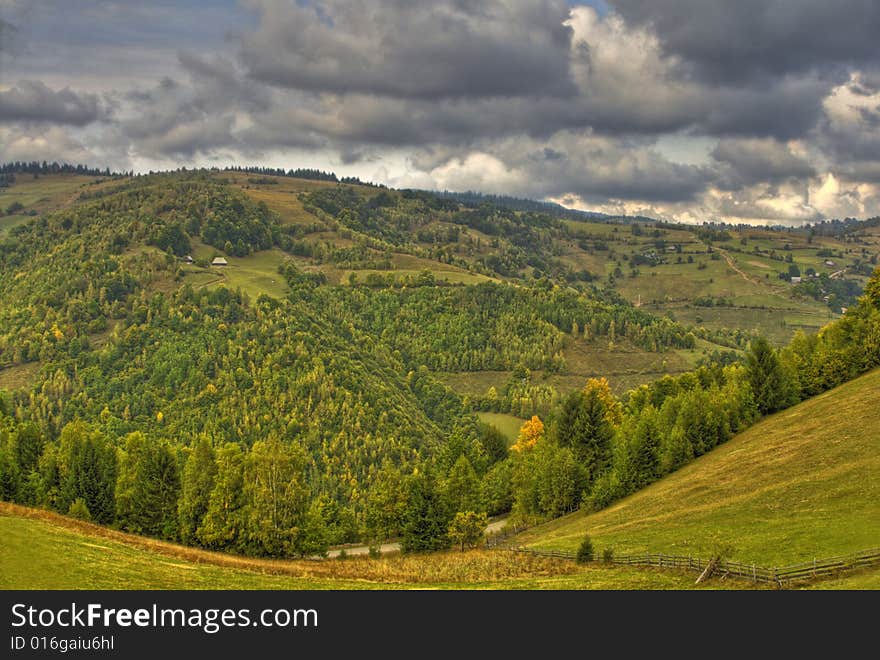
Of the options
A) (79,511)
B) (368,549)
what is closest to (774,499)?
(368,549)

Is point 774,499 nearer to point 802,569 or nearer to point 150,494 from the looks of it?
point 802,569

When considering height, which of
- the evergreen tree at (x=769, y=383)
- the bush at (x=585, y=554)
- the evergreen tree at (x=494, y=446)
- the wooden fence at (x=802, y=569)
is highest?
the evergreen tree at (x=769, y=383)

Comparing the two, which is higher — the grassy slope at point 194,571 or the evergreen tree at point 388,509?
the grassy slope at point 194,571

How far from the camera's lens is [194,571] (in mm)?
49062

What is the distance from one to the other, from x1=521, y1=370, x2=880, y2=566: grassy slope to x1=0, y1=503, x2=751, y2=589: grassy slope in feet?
33.1

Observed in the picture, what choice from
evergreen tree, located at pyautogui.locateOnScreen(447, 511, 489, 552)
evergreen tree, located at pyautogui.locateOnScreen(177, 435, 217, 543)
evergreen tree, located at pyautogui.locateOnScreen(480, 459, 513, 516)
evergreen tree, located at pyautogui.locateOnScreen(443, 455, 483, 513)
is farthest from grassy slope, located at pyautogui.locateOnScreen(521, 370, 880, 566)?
evergreen tree, located at pyautogui.locateOnScreen(177, 435, 217, 543)

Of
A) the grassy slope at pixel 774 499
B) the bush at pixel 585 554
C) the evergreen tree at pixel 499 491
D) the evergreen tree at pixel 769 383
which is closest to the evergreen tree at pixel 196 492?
the grassy slope at pixel 774 499

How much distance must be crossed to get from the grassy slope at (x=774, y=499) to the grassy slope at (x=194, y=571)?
10083mm

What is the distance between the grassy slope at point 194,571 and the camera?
40.8 m

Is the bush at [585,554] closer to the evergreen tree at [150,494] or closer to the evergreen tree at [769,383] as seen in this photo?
the evergreen tree at [150,494]

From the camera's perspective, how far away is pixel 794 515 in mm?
61344

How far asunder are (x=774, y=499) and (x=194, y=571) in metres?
57.0

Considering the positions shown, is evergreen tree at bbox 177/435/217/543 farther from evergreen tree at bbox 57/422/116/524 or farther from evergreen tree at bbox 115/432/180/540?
evergreen tree at bbox 57/422/116/524

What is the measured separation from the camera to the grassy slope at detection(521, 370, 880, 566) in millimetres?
54719
